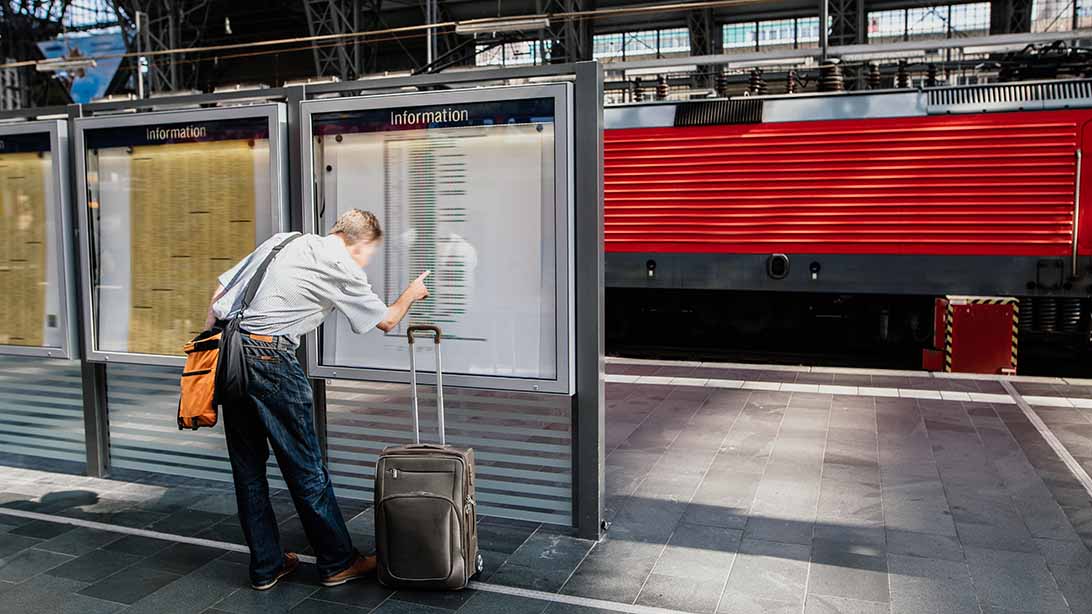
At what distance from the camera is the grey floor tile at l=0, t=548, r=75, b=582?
12.8 ft

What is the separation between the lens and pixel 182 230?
199 inches

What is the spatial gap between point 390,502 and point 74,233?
3.00 m

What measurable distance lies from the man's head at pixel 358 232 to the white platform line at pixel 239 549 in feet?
4.92

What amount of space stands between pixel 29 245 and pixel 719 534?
4465 mm

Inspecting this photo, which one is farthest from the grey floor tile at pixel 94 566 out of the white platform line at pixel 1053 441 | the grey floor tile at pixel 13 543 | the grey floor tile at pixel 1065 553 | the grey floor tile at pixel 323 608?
the white platform line at pixel 1053 441

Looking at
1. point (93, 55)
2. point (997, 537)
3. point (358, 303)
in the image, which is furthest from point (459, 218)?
point (93, 55)

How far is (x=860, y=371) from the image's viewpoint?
9.07 m

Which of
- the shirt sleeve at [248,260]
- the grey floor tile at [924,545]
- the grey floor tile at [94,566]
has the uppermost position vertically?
the shirt sleeve at [248,260]

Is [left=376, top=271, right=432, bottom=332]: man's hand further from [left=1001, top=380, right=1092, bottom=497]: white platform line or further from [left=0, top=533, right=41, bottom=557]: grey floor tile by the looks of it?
[left=1001, top=380, right=1092, bottom=497]: white platform line

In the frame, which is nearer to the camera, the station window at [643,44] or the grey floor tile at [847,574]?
the grey floor tile at [847,574]

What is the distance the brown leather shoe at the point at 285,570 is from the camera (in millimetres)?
3790

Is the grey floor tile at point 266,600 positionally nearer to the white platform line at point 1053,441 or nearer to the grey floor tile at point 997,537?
the grey floor tile at point 997,537

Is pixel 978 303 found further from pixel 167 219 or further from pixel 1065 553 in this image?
pixel 167 219

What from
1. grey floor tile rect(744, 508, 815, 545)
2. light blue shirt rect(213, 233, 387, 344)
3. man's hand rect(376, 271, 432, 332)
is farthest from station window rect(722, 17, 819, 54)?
light blue shirt rect(213, 233, 387, 344)
